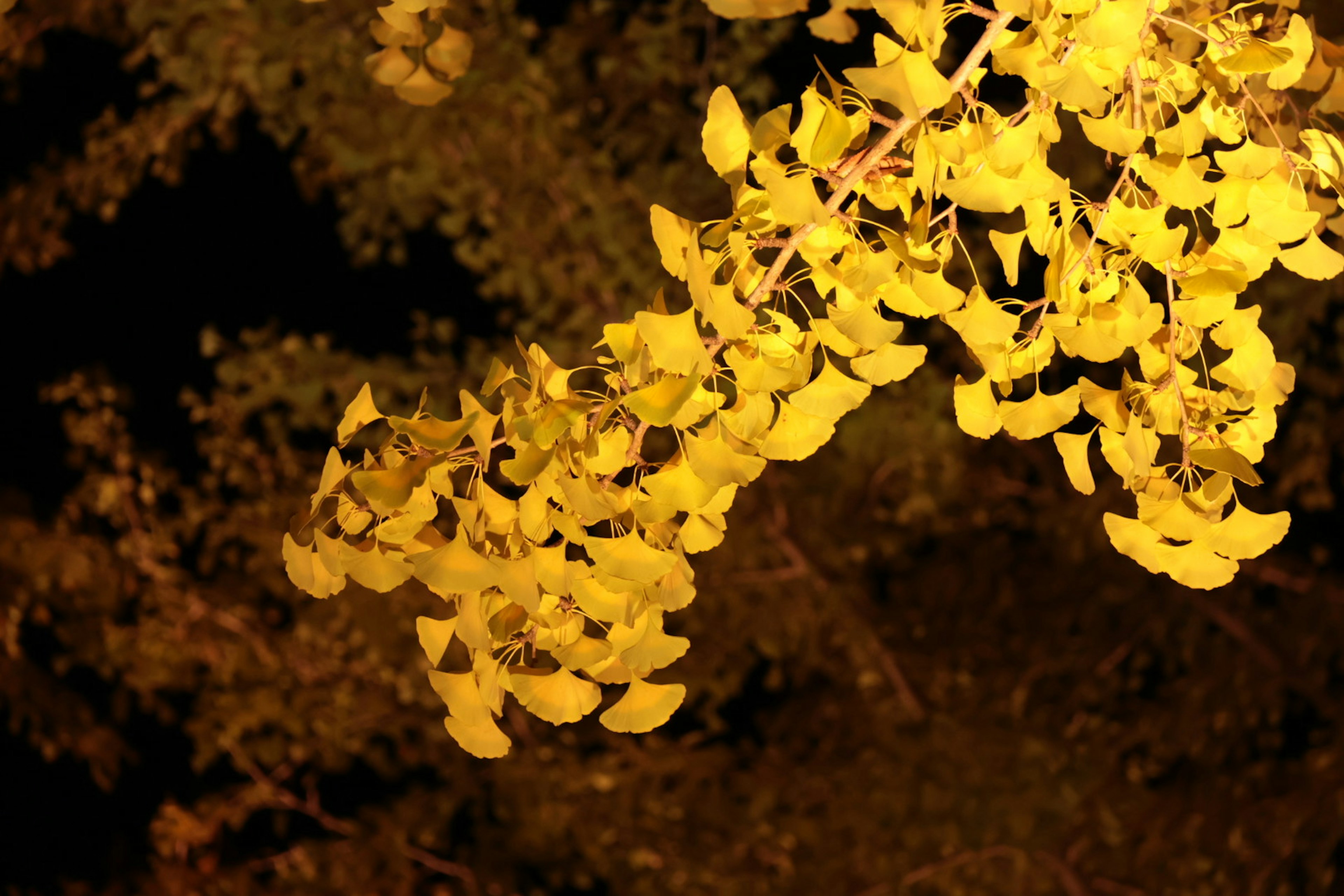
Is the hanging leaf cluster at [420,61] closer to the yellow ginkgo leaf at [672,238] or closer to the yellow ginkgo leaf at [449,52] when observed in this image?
the yellow ginkgo leaf at [449,52]

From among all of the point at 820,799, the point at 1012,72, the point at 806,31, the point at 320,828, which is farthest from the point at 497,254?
the point at 1012,72

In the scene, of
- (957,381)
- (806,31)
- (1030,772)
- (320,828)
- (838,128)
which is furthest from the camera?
(320,828)

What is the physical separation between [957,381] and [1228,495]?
12 centimetres

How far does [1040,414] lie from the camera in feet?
1.80

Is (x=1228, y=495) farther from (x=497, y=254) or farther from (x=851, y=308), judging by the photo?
(x=497, y=254)

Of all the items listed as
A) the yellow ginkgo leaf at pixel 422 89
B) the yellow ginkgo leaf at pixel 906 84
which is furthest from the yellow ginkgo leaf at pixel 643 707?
the yellow ginkgo leaf at pixel 422 89

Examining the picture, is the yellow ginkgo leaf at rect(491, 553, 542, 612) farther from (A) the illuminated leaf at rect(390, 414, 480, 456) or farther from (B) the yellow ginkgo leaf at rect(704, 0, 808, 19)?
(B) the yellow ginkgo leaf at rect(704, 0, 808, 19)

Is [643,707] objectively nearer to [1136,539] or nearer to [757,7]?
[1136,539]

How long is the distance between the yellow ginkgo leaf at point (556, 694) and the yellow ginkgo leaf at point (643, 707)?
0.01 meters

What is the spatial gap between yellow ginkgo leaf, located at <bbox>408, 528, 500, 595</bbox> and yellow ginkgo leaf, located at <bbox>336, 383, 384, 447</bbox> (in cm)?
9

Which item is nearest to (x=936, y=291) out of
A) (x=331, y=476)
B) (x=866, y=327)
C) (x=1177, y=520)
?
(x=866, y=327)

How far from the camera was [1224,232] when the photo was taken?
1.70 feet

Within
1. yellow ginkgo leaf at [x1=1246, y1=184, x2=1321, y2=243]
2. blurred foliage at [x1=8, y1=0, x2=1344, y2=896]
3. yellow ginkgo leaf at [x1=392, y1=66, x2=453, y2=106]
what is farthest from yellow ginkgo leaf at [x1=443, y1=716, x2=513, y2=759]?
blurred foliage at [x1=8, y1=0, x2=1344, y2=896]

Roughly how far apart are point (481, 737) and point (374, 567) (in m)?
0.07
